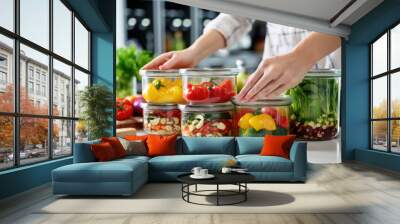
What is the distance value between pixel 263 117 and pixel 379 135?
2.69m

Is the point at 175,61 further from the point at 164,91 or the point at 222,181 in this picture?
the point at 222,181

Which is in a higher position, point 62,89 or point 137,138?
point 62,89

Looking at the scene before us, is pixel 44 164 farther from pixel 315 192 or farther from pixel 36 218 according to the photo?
pixel 315 192

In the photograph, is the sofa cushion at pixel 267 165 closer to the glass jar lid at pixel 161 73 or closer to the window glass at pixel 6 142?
the glass jar lid at pixel 161 73

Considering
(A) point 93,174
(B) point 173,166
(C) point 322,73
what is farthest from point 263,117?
(A) point 93,174

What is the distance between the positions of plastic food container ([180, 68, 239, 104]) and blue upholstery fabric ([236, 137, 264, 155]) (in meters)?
0.53

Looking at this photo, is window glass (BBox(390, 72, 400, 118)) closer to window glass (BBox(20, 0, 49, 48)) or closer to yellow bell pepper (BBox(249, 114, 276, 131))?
yellow bell pepper (BBox(249, 114, 276, 131))

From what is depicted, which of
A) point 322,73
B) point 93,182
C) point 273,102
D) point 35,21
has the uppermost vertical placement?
point 35,21

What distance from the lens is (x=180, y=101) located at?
5566mm

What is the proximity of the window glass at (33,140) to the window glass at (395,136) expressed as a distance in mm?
4617

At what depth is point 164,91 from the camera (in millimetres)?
5602

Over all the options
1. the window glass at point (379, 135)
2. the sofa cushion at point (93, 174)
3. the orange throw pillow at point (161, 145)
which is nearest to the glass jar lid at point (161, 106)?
the orange throw pillow at point (161, 145)

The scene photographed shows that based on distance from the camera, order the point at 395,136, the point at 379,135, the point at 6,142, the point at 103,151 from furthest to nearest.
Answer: the point at 379,135
the point at 395,136
the point at 103,151
the point at 6,142

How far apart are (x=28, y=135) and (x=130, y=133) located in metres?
1.51
